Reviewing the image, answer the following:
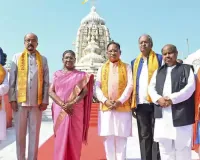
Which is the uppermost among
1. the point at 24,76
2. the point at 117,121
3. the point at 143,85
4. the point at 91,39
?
the point at 91,39

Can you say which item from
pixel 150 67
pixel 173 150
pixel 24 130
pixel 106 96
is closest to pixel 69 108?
pixel 106 96

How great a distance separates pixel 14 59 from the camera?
3318 millimetres

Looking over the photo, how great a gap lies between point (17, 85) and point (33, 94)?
0.24 meters

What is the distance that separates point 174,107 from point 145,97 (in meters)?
0.50

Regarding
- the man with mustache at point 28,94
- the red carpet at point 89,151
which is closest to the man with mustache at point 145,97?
the red carpet at point 89,151

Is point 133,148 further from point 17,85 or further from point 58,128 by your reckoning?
point 17,85

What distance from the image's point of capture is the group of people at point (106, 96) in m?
2.83

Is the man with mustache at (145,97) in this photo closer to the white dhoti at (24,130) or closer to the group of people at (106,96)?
the group of people at (106,96)

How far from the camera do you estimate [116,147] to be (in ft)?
10.7

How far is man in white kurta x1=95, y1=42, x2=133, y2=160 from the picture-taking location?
3205mm

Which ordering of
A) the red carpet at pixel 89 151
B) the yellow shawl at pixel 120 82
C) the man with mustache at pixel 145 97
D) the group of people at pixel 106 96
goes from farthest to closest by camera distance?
the red carpet at pixel 89 151 → the yellow shawl at pixel 120 82 → the man with mustache at pixel 145 97 → the group of people at pixel 106 96

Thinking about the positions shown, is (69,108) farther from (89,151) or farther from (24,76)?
(89,151)

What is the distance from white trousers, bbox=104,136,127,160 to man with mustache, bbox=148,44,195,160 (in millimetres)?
567

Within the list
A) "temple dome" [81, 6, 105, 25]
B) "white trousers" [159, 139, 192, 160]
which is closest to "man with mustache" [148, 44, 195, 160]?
"white trousers" [159, 139, 192, 160]
